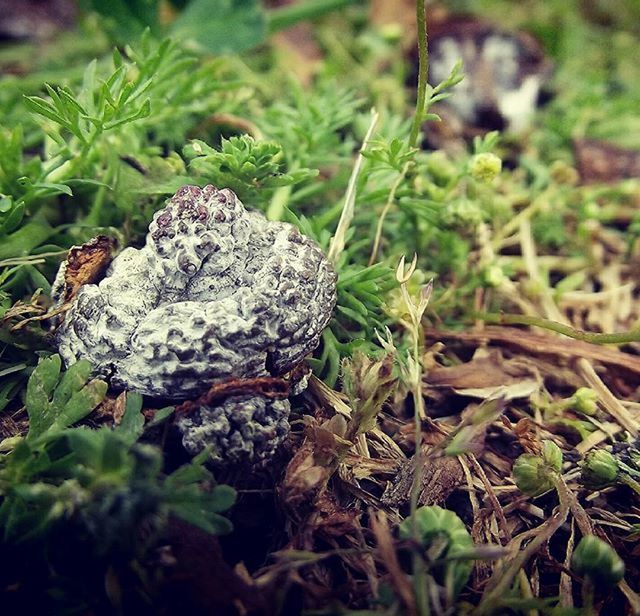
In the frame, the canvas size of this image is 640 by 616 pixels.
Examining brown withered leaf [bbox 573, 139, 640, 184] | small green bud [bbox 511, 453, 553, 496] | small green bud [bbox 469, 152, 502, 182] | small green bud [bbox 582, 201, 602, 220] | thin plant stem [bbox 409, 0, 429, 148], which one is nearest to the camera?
small green bud [bbox 511, 453, 553, 496]

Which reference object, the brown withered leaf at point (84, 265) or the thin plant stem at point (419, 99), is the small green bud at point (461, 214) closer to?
the thin plant stem at point (419, 99)

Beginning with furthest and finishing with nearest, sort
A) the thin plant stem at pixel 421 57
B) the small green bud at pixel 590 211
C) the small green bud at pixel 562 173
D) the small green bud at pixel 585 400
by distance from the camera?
1. the small green bud at pixel 562 173
2. the small green bud at pixel 590 211
3. the small green bud at pixel 585 400
4. the thin plant stem at pixel 421 57

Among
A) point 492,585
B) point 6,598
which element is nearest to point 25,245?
point 6,598

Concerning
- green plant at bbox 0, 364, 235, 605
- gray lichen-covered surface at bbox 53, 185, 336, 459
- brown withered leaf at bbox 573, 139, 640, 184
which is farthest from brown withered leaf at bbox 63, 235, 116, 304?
brown withered leaf at bbox 573, 139, 640, 184

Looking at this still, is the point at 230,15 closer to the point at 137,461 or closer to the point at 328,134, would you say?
the point at 328,134

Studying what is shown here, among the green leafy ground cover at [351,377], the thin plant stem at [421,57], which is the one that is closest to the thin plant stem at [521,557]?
the green leafy ground cover at [351,377]

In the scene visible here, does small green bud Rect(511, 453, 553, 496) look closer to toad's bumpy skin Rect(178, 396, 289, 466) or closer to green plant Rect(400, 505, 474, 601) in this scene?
green plant Rect(400, 505, 474, 601)

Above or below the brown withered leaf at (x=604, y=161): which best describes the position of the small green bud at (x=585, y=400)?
below

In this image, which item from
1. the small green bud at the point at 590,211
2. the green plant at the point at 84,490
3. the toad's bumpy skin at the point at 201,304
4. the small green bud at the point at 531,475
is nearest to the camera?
the green plant at the point at 84,490

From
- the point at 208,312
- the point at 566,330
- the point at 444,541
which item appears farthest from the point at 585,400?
the point at 208,312
